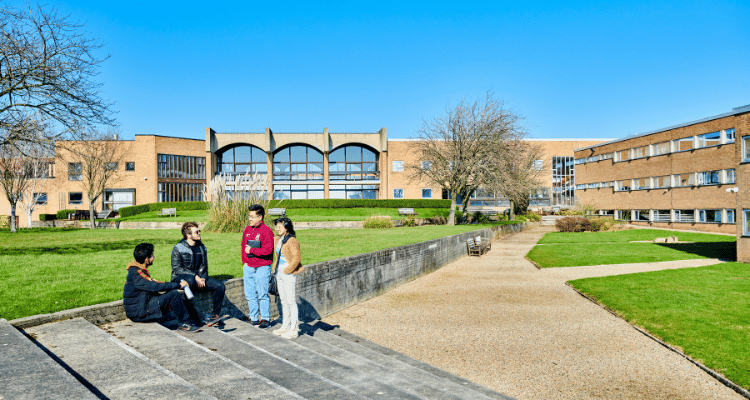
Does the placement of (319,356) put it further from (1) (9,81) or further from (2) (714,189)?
(2) (714,189)

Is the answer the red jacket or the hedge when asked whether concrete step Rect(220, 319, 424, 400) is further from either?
the hedge

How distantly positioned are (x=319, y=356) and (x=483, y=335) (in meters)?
3.81

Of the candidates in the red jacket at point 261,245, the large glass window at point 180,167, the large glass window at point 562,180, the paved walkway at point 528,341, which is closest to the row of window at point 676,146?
the large glass window at point 562,180

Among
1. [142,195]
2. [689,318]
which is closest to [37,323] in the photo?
[689,318]

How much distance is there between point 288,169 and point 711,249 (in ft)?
128

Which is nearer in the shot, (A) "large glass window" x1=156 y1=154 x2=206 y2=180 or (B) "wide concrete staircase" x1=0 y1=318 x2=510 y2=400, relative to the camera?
(B) "wide concrete staircase" x1=0 y1=318 x2=510 y2=400

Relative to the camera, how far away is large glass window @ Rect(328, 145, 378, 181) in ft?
165

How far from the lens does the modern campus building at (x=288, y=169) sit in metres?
43.9

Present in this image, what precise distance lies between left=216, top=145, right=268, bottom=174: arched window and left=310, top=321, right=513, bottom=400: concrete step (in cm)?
4311

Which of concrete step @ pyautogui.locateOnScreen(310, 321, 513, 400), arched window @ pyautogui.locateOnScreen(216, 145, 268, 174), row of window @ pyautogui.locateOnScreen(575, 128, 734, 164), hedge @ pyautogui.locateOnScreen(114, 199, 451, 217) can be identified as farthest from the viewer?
arched window @ pyautogui.locateOnScreen(216, 145, 268, 174)

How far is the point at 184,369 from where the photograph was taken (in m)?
3.88

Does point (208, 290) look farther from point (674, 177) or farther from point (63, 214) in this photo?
point (63, 214)

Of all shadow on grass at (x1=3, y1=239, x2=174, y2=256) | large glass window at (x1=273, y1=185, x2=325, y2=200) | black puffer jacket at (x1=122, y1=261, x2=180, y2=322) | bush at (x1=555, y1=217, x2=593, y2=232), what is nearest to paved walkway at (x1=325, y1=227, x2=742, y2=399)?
black puffer jacket at (x1=122, y1=261, x2=180, y2=322)

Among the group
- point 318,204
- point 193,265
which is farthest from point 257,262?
point 318,204
